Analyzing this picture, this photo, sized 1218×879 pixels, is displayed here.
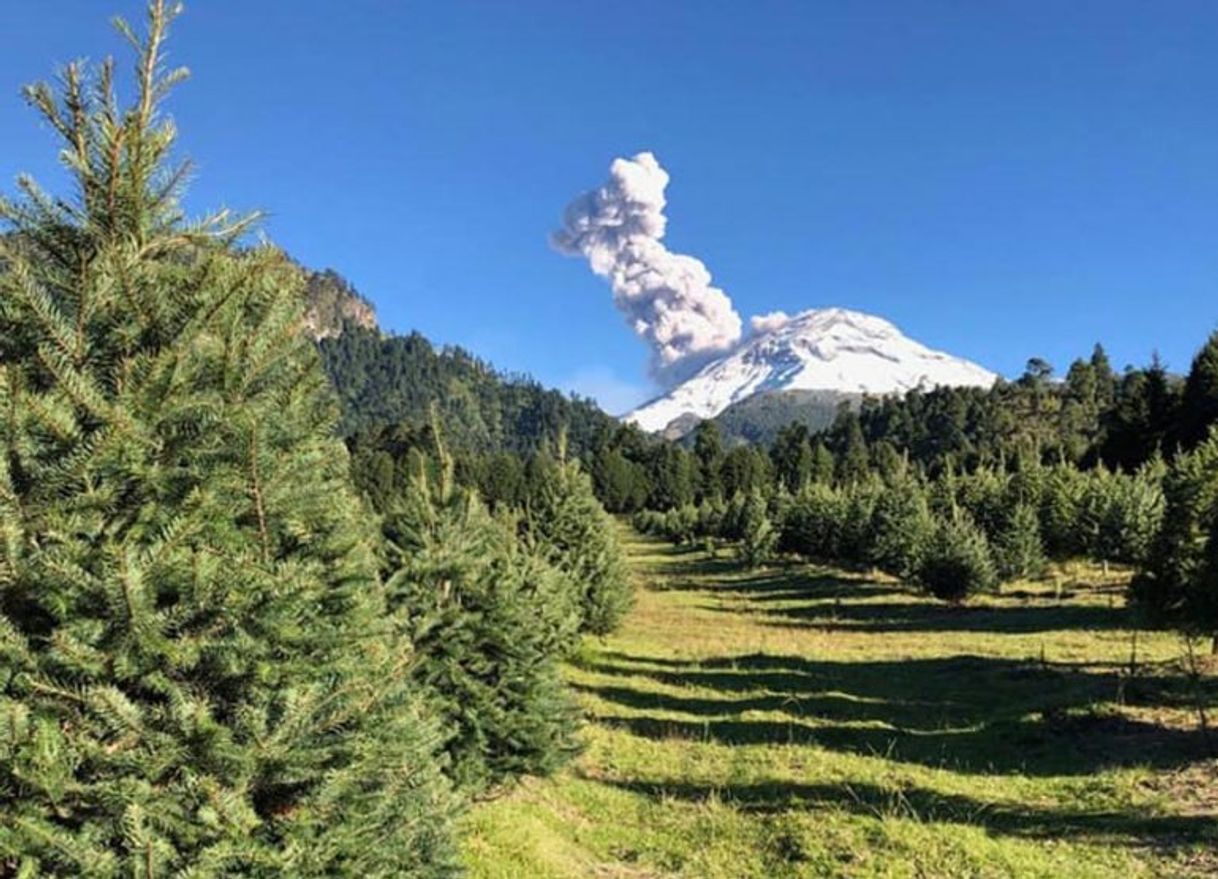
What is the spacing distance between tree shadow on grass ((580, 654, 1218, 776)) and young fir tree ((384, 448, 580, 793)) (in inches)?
262

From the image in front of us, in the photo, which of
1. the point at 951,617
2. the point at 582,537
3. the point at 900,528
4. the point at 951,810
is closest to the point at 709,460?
the point at 900,528

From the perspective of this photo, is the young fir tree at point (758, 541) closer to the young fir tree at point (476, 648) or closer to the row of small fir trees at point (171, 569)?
the young fir tree at point (476, 648)

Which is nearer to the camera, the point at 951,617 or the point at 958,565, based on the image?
the point at 951,617

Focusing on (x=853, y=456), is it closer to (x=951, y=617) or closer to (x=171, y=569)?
(x=951, y=617)

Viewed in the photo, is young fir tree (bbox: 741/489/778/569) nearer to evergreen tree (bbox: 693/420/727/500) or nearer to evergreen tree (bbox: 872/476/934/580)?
evergreen tree (bbox: 872/476/934/580)

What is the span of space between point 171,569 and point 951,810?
12.0m

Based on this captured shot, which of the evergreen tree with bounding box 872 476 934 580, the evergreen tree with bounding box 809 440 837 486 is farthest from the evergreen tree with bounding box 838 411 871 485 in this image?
the evergreen tree with bounding box 872 476 934 580

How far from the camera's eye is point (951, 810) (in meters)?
12.0

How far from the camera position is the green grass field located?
1038 centimetres

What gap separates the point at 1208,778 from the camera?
12469mm

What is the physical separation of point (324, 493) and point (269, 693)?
46.6 inches

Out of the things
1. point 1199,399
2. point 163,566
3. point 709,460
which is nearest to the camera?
point 163,566

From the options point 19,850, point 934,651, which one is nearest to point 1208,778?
point 934,651

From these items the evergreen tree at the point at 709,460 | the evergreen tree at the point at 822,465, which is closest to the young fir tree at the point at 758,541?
the evergreen tree at the point at 822,465
